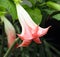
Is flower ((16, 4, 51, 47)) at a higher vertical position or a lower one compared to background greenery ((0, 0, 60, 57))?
higher

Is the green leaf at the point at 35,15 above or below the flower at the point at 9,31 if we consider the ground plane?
above

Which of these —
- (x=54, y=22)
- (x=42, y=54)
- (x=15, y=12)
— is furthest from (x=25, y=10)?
(x=42, y=54)

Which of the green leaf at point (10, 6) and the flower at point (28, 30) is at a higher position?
the green leaf at point (10, 6)

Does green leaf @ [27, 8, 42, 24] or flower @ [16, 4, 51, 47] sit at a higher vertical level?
flower @ [16, 4, 51, 47]

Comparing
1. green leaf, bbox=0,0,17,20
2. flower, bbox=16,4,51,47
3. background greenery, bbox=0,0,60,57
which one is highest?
green leaf, bbox=0,0,17,20

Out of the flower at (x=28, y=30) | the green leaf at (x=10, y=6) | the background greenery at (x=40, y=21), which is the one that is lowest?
the background greenery at (x=40, y=21)

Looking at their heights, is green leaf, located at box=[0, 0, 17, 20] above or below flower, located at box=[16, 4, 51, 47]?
above

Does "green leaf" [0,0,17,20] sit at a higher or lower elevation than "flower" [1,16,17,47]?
higher

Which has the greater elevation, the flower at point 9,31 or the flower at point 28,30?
the flower at point 28,30
